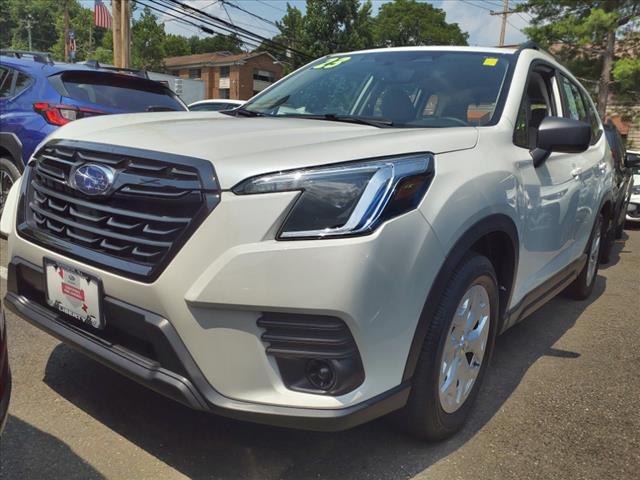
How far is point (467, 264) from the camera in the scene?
90.7 inches

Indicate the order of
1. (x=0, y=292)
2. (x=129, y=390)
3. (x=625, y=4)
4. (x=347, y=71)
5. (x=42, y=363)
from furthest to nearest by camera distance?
(x=625, y=4) < (x=0, y=292) < (x=347, y=71) < (x=42, y=363) < (x=129, y=390)

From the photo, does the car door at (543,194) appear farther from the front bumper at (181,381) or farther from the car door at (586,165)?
the front bumper at (181,381)

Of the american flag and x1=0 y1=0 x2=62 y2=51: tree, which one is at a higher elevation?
x1=0 y1=0 x2=62 y2=51: tree

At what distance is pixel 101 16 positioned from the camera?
60.8ft

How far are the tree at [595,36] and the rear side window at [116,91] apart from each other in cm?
1924

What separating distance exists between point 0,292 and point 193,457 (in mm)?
2303

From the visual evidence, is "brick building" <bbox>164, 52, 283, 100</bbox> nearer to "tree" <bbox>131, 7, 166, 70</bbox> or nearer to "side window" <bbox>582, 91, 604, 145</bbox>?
A: "tree" <bbox>131, 7, 166, 70</bbox>

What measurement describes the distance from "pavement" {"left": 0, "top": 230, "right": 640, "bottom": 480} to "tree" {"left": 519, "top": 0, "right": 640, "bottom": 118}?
20.8 meters

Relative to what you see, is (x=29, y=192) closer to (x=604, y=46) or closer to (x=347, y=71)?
(x=347, y=71)

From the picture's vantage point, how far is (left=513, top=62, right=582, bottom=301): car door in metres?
2.85

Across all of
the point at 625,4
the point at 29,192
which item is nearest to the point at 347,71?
the point at 29,192

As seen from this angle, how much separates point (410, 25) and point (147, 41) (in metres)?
28.3

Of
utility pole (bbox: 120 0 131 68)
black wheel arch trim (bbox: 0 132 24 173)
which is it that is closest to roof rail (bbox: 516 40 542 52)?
black wheel arch trim (bbox: 0 132 24 173)

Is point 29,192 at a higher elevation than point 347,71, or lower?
lower
